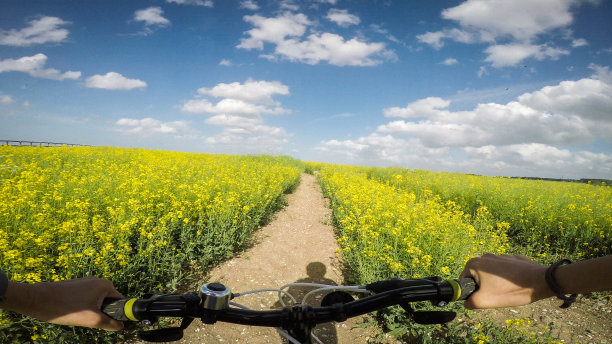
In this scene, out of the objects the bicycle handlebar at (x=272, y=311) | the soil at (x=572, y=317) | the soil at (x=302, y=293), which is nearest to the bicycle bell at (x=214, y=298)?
the bicycle handlebar at (x=272, y=311)

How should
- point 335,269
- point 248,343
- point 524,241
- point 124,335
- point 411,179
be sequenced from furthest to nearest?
point 411,179
point 524,241
point 335,269
point 248,343
point 124,335

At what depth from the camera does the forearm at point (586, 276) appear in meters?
0.78

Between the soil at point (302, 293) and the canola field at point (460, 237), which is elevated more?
the canola field at point (460, 237)

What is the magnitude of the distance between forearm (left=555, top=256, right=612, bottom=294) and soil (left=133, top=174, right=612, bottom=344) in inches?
128

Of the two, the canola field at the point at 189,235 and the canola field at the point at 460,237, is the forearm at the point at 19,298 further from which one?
the canola field at the point at 460,237

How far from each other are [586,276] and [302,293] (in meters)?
4.64

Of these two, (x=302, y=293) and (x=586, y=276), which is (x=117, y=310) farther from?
(x=302, y=293)

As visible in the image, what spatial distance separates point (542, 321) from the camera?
4270 mm

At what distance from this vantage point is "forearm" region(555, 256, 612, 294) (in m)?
0.78

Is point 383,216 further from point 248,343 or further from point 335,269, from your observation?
point 248,343

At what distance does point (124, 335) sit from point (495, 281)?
4.11 m

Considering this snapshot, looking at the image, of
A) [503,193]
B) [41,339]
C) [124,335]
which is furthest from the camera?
[503,193]

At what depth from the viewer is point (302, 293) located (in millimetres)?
4949

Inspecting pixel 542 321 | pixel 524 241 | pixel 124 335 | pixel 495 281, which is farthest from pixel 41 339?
pixel 524 241
